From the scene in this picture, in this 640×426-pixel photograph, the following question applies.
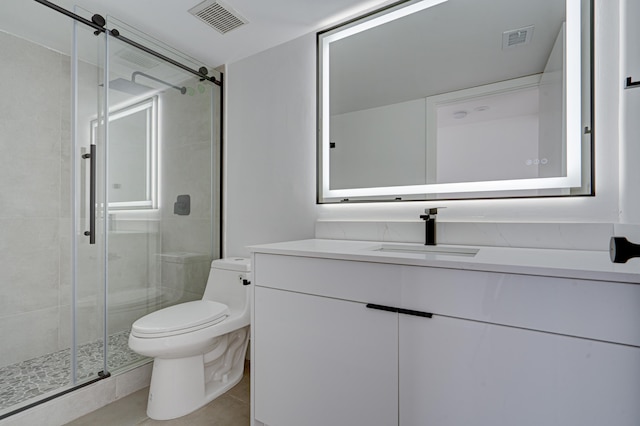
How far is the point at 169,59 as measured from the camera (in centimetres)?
204

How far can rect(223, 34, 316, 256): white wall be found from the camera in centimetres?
191

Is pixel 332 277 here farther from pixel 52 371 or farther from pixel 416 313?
pixel 52 371

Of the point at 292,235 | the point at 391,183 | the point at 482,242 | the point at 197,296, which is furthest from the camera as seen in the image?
the point at 197,296

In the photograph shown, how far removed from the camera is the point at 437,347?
3.14ft

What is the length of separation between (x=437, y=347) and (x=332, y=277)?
0.41m

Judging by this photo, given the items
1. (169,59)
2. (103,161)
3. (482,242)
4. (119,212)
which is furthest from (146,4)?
(482,242)

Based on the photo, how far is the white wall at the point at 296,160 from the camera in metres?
1.18

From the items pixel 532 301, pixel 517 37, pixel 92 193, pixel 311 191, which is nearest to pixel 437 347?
pixel 532 301

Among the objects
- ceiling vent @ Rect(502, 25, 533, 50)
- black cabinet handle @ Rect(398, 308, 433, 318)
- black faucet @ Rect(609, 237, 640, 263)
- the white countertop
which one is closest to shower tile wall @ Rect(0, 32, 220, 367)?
the white countertop

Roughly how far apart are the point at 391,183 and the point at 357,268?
0.67 metres

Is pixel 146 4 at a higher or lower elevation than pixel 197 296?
higher

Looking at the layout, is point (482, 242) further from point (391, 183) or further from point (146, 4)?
point (146, 4)

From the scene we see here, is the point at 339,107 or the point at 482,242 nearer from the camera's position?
→ the point at 482,242

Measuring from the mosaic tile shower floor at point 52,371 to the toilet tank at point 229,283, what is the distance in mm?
524
